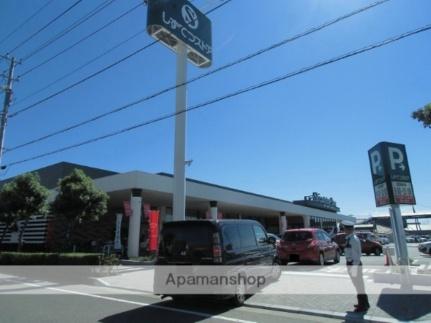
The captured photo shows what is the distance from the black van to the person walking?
8.15ft

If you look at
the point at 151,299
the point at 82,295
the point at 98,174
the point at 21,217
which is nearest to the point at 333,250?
the point at 151,299

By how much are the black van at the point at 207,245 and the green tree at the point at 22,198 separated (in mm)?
16569

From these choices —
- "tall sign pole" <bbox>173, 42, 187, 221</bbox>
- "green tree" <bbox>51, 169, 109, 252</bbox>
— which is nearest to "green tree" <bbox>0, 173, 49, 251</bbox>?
"green tree" <bbox>51, 169, 109, 252</bbox>

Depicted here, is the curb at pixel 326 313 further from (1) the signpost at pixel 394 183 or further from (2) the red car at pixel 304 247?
(2) the red car at pixel 304 247

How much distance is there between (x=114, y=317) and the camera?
26.0 ft

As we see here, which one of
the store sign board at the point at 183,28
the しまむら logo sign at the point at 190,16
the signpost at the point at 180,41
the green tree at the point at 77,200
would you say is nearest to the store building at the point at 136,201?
the green tree at the point at 77,200

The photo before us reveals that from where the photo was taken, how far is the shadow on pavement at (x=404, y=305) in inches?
296

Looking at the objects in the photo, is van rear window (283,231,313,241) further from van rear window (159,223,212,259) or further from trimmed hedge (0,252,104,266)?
van rear window (159,223,212,259)

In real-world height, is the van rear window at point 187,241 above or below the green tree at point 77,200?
below

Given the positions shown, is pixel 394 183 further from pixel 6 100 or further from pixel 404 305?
pixel 6 100

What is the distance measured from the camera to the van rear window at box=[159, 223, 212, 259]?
8820mm

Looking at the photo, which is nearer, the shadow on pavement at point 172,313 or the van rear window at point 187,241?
the shadow on pavement at point 172,313

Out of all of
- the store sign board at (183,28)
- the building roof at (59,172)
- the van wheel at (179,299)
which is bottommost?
the van wheel at (179,299)

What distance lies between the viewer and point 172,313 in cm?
838
